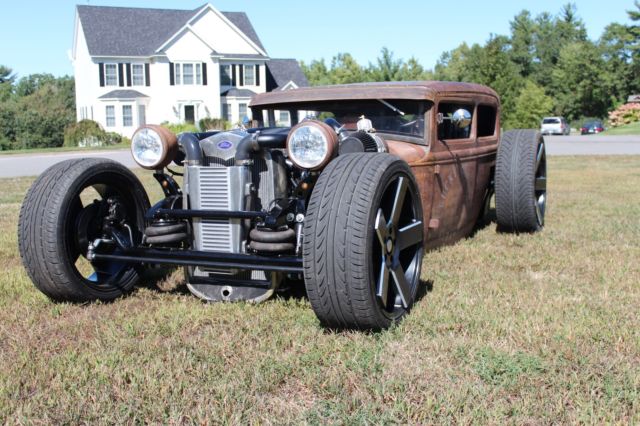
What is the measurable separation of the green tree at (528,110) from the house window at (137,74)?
70.7 feet

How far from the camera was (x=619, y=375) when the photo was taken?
299 centimetres

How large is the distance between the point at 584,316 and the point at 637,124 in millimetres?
44671

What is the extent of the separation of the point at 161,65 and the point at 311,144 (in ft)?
129

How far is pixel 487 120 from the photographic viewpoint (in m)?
6.66

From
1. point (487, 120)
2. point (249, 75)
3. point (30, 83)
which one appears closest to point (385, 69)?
point (249, 75)

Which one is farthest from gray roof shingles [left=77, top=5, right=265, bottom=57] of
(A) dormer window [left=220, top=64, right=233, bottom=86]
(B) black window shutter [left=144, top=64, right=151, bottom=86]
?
(A) dormer window [left=220, top=64, right=233, bottom=86]

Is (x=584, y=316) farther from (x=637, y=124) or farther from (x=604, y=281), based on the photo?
(x=637, y=124)

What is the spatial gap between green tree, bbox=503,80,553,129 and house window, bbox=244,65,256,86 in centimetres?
1600

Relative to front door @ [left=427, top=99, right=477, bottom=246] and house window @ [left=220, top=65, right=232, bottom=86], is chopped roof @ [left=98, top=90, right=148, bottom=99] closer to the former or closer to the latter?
house window @ [left=220, top=65, right=232, bottom=86]

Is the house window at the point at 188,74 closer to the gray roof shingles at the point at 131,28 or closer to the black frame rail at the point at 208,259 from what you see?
the gray roof shingles at the point at 131,28

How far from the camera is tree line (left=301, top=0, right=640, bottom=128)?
36750 millimetres

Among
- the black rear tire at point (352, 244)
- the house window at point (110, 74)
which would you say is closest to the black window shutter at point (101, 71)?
the house window at point (110, 74)

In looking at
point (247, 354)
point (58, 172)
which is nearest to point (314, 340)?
point (247, 354)

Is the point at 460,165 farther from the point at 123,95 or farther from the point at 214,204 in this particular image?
the point at 123,95
